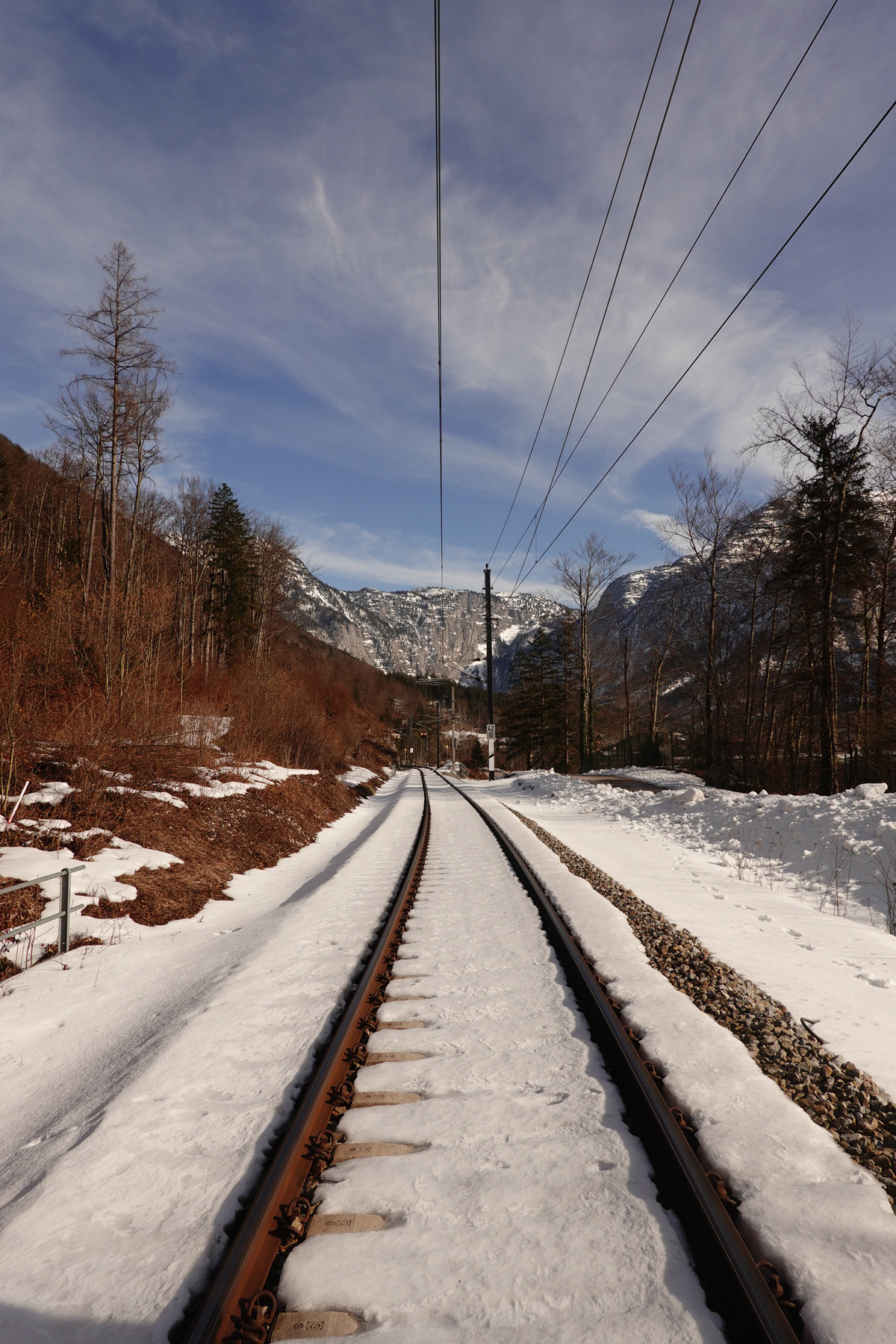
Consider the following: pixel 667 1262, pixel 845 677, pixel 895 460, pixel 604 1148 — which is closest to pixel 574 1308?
pixel 667 1262

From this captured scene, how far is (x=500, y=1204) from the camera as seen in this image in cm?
254

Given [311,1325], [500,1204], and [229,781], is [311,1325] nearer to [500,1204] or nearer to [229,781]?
[500,1204]

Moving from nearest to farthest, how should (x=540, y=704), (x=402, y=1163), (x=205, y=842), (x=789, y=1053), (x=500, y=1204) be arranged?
(x=500, y=1204), (x=402, y=1163), (x=789, y=1053), (x=205, y=842), (x=540, y=704)

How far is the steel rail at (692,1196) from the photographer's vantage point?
1.94m

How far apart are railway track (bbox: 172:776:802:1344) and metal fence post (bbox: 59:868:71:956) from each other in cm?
301

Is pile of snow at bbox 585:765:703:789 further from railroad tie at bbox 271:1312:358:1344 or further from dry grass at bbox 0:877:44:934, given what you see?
railroad tie at bbox 271:1312:358:1344

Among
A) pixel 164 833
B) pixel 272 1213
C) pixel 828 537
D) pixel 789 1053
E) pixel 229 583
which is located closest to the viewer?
pixel 272 1213

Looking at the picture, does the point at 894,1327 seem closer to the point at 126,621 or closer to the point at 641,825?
the point at 641,825

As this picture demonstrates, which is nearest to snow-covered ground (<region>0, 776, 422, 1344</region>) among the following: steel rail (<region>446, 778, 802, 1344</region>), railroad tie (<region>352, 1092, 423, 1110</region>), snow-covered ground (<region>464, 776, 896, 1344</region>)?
railroad tie (<region>352, 1092, 423, 1110</region>)

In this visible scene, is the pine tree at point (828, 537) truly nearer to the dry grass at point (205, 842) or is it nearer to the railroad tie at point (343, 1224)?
the dry grass at point (205, 842)

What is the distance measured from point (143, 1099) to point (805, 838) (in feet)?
38.1

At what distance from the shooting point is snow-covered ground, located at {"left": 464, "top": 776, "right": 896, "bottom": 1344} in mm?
2111

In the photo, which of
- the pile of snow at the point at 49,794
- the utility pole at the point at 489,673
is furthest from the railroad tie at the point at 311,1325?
the utility pole at the point at 489,673

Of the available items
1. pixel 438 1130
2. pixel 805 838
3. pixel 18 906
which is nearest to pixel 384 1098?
pixel 438 1130
